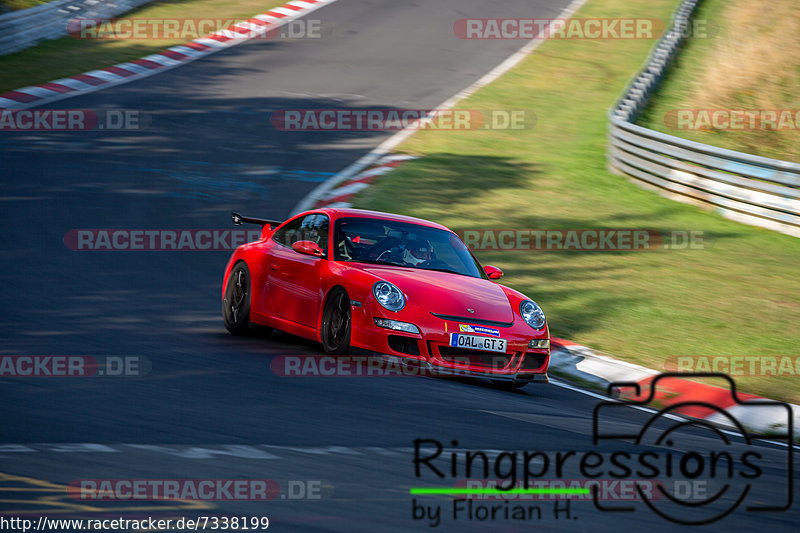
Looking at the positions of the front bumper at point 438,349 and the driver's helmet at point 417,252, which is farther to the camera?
the driver's helmet at point 417,252

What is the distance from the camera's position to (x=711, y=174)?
17.0m

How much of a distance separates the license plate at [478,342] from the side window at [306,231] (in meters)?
1.71

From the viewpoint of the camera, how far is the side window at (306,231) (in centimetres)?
958

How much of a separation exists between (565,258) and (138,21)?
768 inches

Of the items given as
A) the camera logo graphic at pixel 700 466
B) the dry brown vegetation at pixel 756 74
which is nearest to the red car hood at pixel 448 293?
the camera logo graphic at pixel 700 466

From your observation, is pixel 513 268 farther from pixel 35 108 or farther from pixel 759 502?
pixel 35 108

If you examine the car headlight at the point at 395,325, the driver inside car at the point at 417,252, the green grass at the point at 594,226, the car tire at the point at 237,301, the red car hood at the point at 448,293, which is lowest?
the green grass at the point at 594,226

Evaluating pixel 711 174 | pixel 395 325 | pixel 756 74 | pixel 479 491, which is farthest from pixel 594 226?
pixel 756 74

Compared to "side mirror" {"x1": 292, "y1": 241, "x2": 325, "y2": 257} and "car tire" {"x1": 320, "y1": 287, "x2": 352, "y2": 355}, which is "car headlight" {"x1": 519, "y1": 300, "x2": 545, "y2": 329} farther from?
"side mirror" {"x1": 292, "y1": 241, "x2": 325, "y2": 257}

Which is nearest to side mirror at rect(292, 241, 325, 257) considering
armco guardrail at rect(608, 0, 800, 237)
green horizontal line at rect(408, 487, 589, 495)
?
green horizontal line at rect(408, 487, 589, 495)

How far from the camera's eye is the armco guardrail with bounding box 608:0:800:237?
15.8 metres

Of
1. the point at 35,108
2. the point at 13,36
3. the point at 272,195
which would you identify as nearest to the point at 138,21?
the point at 13,36

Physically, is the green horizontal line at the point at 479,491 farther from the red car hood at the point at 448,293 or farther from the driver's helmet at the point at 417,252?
the driver's helmet at the point at 417,252

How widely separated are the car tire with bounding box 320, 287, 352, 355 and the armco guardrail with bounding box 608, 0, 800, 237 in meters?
9.33
